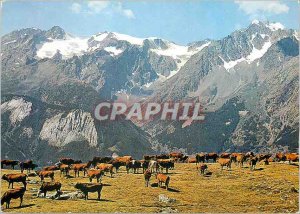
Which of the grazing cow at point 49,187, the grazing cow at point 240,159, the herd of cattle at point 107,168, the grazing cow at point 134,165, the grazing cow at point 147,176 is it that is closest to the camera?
the grazing cow at point 49,187

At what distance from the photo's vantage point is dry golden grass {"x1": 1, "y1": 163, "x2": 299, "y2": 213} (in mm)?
50344

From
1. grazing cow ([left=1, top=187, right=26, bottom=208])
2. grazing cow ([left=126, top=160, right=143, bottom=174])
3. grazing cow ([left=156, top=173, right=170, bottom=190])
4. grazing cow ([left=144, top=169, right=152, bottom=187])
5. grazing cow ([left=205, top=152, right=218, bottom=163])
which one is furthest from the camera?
grazing cow ([left=205, top=152, right=218, bottom=163])

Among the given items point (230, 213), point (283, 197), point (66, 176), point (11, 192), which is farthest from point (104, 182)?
point (283, 197)

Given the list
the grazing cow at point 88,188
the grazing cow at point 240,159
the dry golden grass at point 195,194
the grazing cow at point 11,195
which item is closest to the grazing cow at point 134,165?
the dry golden grass at point 195,194

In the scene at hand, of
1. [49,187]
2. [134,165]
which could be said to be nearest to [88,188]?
[49,187]

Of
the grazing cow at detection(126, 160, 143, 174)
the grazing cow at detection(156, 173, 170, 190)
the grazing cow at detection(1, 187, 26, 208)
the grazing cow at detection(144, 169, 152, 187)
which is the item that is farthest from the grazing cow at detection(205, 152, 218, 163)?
the grazing cow at detection(1, 187, 26, 208)

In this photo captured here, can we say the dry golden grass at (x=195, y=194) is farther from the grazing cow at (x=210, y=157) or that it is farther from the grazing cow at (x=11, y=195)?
the grazing cow at (x=210, y=157)

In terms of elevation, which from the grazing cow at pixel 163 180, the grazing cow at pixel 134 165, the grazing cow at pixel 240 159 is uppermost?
the grazing cow at pixel 240 159

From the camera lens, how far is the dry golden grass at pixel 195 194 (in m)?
50.3

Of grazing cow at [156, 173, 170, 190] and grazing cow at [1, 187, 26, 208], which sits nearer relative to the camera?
grazing cow at [1, 187, 26, 208]

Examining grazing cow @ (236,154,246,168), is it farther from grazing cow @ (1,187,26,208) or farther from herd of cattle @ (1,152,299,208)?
grazing cow @ (1,187,26,208)

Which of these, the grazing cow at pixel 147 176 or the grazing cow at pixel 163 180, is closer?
the grazing cow at pixel 163 180

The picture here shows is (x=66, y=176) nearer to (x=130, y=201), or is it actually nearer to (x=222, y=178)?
(x=130, y=201)

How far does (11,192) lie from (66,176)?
14.1 m
